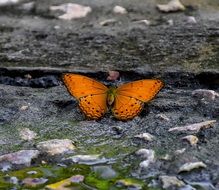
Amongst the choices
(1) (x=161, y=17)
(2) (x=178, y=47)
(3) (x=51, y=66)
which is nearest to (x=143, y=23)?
(1) (x=161, y=17)

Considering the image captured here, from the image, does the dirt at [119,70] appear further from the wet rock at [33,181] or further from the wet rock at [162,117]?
the wet rock at [33,181]

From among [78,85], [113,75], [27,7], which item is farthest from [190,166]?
[27,7]

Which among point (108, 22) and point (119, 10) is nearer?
point (108, 22)

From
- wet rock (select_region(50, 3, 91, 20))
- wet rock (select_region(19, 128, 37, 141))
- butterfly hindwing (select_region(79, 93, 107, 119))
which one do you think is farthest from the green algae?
wet rock (select_region(50, 3, 91, 20))

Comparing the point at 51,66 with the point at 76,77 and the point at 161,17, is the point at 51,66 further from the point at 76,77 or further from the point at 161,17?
the point at 161,17

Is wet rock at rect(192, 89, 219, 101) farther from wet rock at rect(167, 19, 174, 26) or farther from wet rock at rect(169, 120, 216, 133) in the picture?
wet rock at rect(167, 19, 174, 26)

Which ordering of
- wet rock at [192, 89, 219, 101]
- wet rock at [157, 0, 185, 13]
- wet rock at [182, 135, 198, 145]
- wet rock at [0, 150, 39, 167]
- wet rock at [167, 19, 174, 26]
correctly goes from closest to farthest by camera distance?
wet rock at [0, 150, 39, 167] < wet rock at [182, 135, 198, 145] < wet rock at [192, 89, 219, 101] < wet rock at [167, 19, 174, 26] < wet rock at [157, 0, 185, 13]

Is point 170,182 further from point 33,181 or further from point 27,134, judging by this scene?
point 27,134
